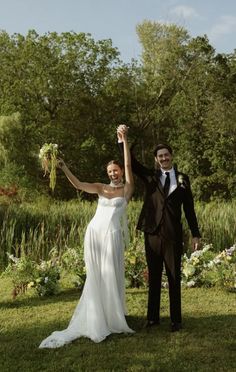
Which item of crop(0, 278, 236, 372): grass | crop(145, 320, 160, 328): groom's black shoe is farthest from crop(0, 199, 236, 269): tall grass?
crop(145, 320, 160, 328): groom's black shoe

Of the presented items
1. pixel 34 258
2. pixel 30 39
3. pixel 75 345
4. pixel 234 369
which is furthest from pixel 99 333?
pixel 30 39

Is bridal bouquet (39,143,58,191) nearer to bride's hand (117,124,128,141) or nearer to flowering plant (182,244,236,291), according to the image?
bride's hand (117,124,128,141)

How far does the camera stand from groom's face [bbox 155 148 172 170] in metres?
→ 4.86

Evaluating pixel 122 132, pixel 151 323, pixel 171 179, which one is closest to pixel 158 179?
pixel 171 179

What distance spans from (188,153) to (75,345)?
1878 cm

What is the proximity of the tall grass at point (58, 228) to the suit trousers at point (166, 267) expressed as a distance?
12.1 ft

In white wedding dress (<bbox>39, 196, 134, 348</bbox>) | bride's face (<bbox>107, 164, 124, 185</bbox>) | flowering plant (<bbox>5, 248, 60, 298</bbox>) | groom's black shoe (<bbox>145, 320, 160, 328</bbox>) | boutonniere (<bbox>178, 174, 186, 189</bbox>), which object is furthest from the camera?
flowering plant (<bbox>5, 248, 60, 298</bbox>)

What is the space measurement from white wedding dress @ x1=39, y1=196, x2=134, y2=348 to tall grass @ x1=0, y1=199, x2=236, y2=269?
3.81 meters

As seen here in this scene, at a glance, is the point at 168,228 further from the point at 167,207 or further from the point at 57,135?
the point at 57,135

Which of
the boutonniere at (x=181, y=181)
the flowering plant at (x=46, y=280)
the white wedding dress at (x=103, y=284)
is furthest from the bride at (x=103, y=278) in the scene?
the flowering plant at (x=46, y=280)

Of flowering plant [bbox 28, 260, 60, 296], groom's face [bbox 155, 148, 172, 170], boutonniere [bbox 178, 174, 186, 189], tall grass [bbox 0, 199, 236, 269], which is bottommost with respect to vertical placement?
flowering plant [bbox 28, 260, 60, 296]

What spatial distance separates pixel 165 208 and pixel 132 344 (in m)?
1.30

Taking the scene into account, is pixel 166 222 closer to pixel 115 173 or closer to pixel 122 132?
pixel 115 173

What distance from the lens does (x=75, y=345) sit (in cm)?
452
